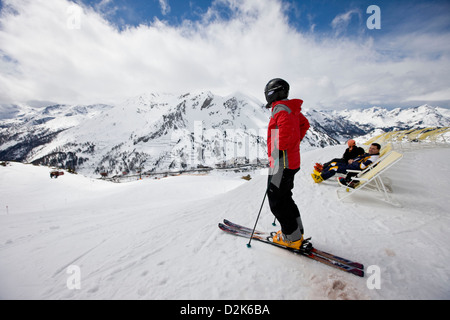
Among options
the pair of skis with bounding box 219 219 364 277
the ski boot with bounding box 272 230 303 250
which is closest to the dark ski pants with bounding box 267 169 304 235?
the ski boot with bounding box 272 230 303 250

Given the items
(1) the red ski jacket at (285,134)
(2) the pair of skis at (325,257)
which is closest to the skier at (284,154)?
(1) the red ski jacket at (285,134)

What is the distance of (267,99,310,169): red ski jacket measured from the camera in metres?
3.20

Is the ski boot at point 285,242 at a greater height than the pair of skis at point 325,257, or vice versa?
the ski boot at point 285,242

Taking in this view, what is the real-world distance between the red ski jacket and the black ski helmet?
17cm

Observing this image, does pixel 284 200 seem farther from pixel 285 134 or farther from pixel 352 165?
pixel 352 165

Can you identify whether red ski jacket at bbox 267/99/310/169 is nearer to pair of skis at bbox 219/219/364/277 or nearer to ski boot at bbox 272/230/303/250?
ski boot at bbox 272/230/303/250

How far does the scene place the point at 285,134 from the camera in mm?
3195

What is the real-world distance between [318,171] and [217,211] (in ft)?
17.0

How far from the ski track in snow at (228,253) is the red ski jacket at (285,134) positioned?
1873mm

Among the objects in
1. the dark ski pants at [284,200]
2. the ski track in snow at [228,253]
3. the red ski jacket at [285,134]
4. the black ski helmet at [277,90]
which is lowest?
the ski track in snow at [228,253]

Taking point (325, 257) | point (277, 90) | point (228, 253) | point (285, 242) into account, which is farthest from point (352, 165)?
point (228, 253)

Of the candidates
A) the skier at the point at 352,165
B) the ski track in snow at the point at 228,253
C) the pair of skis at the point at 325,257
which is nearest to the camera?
the ski track in snow at the point at 228,253

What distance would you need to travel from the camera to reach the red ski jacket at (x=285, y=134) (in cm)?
320

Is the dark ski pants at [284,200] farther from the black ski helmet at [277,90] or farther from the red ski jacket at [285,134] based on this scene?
the black ski helmet at [277,90]
